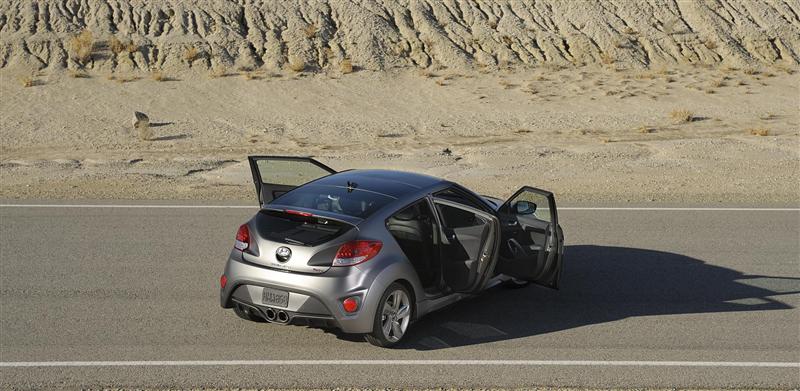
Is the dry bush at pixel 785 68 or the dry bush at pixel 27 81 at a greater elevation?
the dry bush at pixel 785 68

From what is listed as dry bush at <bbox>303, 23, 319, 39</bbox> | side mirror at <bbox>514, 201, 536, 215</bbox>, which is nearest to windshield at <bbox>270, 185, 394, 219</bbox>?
side mirror at <bbox>514, 201, 536, 215</bbox>

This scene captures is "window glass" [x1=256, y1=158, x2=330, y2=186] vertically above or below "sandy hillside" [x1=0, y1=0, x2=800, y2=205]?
above

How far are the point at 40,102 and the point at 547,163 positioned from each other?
600 inches

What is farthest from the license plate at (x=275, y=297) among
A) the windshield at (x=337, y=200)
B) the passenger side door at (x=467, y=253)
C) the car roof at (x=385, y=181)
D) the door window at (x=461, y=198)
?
the door window at (x=461, y=198)

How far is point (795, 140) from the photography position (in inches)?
900

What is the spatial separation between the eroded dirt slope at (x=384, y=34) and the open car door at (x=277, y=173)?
21395mm

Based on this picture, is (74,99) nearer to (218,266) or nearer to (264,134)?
(264,134)

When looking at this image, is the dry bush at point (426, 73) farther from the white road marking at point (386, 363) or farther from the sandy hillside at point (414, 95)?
the white road marking at point (386, 363)

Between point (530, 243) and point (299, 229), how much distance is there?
2.49 m

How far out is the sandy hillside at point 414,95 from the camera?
18516 mm

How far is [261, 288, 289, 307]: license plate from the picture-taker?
26.4 ft

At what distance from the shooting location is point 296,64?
31391mm

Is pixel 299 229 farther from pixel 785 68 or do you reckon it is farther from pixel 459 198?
pixel 785 68

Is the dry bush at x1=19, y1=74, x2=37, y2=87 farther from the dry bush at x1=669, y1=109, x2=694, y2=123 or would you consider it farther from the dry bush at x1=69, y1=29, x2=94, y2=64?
the dry bush at x1=669, y1=109, x2=694, y2=123
